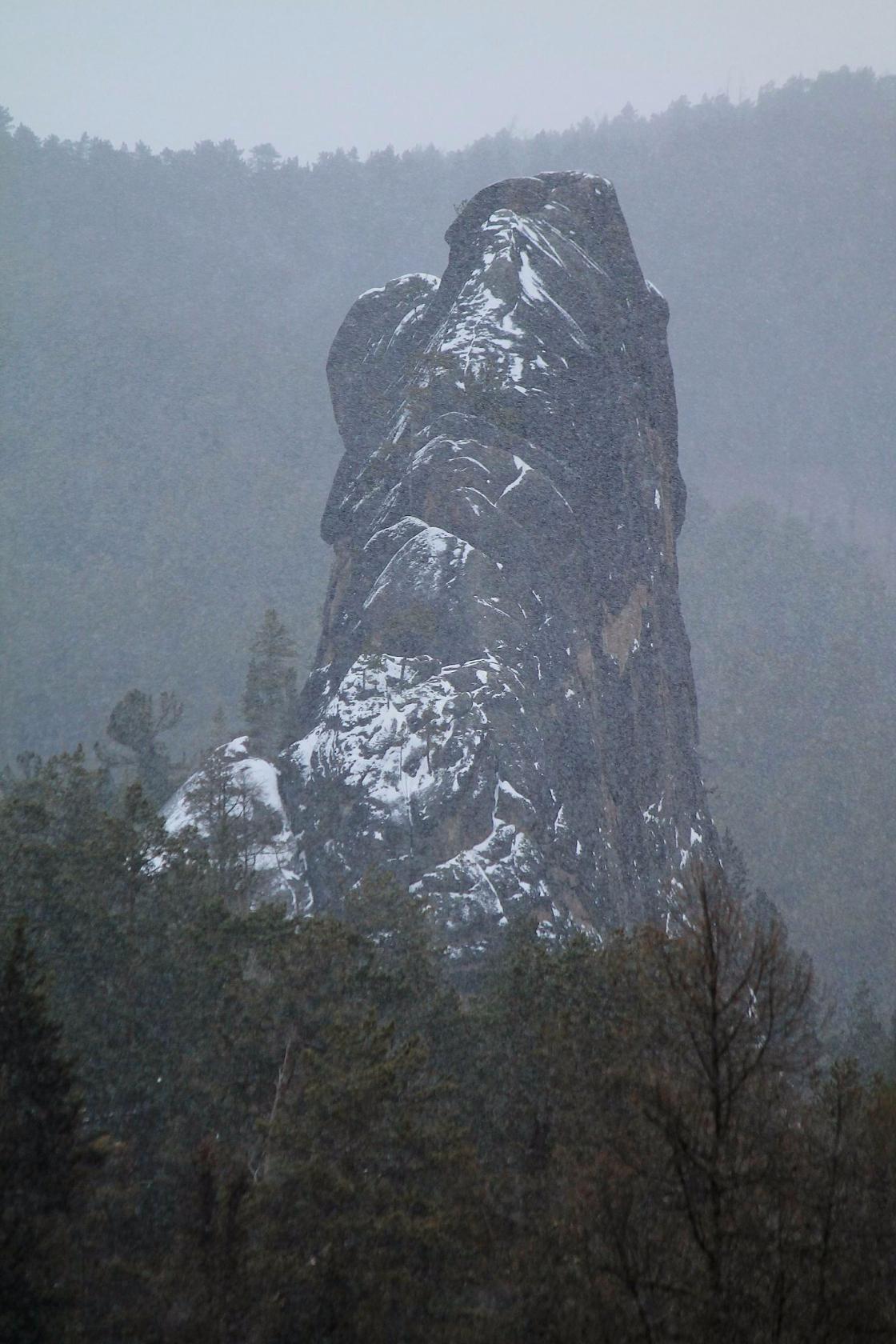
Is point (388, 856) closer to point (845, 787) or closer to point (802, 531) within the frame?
point (845, 787)

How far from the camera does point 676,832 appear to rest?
44.2 metres

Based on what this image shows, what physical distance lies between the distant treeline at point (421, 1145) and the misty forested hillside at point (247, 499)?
7065 centimetres

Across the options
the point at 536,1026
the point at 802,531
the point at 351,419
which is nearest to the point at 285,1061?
the point at 536,1026

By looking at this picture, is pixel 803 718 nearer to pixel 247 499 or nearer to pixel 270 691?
pixel 247 499

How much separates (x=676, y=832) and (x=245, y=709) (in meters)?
20.2

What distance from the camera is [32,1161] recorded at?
15062 mm

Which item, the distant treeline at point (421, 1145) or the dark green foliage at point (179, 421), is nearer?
the distant treeline at point (421, 1145)

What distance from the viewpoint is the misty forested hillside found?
102562mm

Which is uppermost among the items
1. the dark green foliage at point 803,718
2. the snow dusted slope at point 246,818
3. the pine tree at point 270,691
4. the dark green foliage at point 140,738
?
the dark green foliage at point 803,718

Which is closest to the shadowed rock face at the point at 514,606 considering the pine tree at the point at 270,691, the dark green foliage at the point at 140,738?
the pine tree at the point at 270,691

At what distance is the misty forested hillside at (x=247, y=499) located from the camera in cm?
10256

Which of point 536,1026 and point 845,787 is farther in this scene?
point 845,787

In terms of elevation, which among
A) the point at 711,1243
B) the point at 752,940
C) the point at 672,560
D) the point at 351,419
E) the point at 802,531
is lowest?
the point at 711,1243

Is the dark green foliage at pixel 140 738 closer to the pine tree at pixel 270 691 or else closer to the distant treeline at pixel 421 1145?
the pine tree at pixel 270 691
